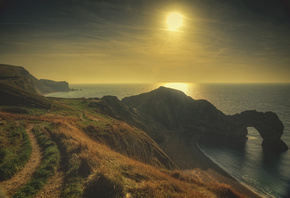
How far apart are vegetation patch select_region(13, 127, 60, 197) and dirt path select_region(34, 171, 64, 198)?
0.30 m

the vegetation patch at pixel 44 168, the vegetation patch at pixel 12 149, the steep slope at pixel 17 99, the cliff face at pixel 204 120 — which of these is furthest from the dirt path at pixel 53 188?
the cliff face at pixel 204 120

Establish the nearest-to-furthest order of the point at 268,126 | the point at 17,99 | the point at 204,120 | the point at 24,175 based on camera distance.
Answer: the point at 24,175
the point at 17,99
the point at 268,126
the point at 204,120

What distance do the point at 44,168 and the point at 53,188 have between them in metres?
2.55

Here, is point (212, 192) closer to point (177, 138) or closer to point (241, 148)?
point (177, 138)

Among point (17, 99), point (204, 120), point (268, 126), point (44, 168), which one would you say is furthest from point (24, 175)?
point (268, 126)

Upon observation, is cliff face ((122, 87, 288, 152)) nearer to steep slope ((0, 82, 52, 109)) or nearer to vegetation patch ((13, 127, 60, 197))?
steep slope ((0, 82, 52, 109))

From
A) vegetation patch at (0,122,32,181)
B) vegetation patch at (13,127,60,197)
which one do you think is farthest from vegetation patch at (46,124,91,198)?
vegetation patch at (0,122,32,181)

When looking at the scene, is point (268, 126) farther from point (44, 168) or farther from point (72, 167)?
point (44, 168)

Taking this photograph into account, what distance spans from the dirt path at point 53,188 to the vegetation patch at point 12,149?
2.92 metres

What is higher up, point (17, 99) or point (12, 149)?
point (17, 99)

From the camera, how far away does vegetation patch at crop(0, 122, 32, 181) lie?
10621 mm

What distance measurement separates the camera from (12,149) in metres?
13.5

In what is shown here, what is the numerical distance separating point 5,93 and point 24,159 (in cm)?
3550

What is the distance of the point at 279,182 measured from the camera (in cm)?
3444
